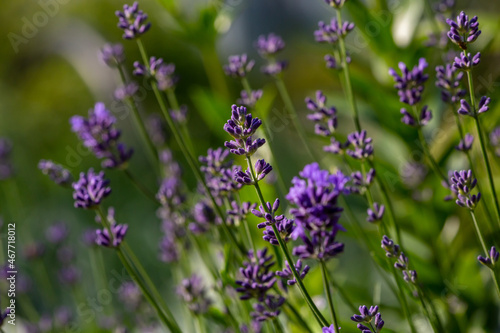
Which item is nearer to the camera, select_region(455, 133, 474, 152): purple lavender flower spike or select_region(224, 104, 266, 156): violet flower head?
select_region(224, 104, 266, 156): violet flower head

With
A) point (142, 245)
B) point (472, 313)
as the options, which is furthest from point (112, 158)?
point (142, 245)

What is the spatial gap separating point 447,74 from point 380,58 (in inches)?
17.7

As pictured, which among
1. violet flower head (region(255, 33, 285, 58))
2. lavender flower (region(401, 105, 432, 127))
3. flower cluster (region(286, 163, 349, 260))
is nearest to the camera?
flower cluster (region(286, 163, 349, 260))

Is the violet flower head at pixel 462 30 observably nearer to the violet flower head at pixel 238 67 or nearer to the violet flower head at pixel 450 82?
the violet flower head at pixel 450 82

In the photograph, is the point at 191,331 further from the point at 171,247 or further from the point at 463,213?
the point at 463,213

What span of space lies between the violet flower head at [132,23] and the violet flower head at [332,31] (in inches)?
8.5

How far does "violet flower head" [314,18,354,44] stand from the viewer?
72 cm

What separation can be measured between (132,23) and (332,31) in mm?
248

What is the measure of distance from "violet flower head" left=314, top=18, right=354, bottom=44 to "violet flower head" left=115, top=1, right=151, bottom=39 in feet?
0.71

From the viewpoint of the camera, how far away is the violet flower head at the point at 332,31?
28.2 inches

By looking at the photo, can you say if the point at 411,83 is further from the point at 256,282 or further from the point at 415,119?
the point at 256,282

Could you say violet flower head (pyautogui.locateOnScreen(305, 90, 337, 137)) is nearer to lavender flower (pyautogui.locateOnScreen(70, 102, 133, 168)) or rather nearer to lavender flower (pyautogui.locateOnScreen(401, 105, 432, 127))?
lavender flower (pyautogui.locateOnScreen(401, 105, 432, 127))

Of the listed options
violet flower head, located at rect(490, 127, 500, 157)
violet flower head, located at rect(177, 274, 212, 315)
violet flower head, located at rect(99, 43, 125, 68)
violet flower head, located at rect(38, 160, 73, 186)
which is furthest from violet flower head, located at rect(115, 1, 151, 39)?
violet flower head, located at rect(490, 127, 500, 157)

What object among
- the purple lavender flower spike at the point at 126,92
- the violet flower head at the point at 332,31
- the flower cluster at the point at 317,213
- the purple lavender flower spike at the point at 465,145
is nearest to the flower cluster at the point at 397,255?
the flower cluster at the point at 317,213
